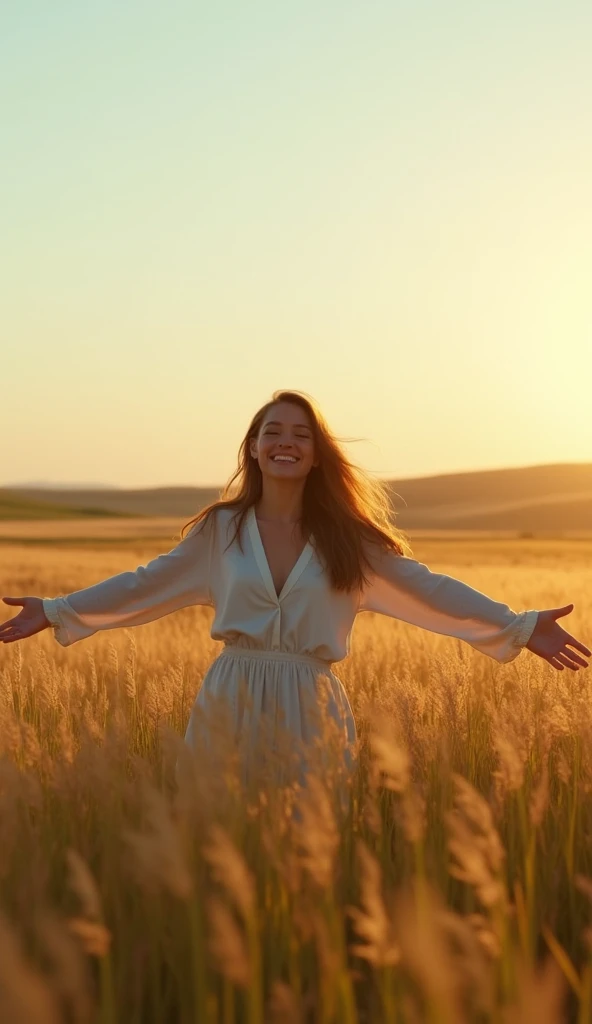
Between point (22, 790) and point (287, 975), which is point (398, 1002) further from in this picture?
point (22, 790)

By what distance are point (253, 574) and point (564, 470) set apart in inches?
3070

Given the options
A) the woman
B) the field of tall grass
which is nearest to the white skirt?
the woman

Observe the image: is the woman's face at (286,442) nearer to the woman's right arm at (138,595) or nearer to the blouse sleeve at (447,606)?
the woman's right arm at (138,595)

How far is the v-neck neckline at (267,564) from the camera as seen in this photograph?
368 cm

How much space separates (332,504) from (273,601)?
43cm

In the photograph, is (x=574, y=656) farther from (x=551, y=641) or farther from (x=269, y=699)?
(x=269, y=699)

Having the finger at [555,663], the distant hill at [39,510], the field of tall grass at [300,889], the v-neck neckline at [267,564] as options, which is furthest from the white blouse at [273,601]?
the distant hill at [39,510]

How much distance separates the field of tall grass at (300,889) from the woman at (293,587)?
359 millimetres

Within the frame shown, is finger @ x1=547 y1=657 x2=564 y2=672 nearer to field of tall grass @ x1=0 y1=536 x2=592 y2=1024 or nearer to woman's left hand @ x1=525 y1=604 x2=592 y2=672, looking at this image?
woman's left hand @ x1=525 y1=604 x2=592 y2=672

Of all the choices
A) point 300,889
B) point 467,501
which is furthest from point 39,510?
point 300,889

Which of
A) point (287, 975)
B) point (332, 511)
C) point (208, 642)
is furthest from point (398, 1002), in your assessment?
point (208, 642)

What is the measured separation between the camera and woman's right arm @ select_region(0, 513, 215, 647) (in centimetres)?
387

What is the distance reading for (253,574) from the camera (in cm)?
371

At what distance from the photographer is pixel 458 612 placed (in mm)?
3818
